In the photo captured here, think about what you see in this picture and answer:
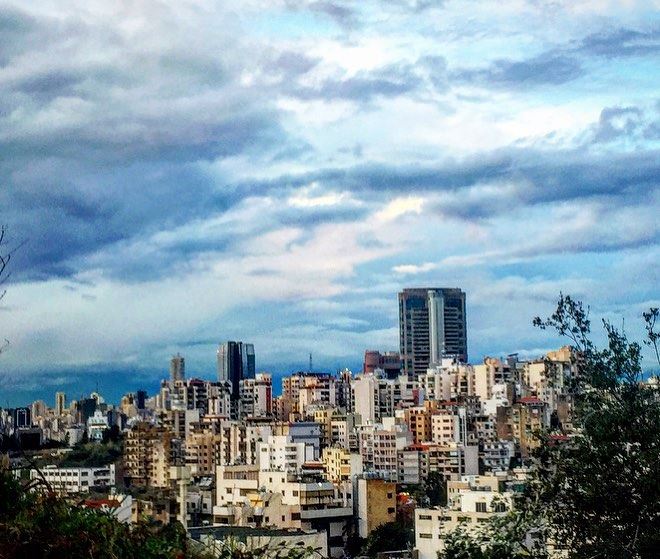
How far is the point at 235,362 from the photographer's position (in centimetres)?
6303

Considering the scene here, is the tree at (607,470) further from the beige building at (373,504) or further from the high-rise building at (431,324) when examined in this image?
the high-rise building at (431,324)

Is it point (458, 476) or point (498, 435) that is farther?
point (498, 435)

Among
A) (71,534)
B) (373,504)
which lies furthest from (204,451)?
(71,534)

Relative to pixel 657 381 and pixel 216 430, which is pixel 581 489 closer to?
pixel 657 381

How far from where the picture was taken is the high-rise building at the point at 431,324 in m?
79.1

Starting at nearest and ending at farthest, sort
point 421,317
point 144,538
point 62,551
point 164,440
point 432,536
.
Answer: point 62,551 → point 144,538 → point 432,536 → point 164,440 → point 421,317

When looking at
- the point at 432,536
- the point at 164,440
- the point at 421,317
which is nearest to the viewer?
the point at 432,536

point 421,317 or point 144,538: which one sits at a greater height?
point 421,317

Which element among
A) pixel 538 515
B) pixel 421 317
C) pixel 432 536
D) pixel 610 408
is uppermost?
pixel 421 317

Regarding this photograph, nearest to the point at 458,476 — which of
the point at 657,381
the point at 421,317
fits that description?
the point at 657,381

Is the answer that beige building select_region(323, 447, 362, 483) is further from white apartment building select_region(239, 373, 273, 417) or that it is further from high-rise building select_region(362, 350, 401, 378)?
high-rise building select_region(362, 350, 401, 378)

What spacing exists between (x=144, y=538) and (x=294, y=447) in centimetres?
3016

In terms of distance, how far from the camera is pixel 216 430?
38.5 m

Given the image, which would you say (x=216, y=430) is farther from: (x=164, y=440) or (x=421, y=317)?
(x=421, y=317)
